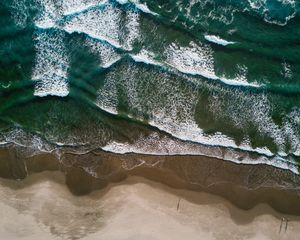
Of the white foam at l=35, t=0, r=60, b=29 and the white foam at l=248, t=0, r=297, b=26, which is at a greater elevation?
the white foam at l=248, t=0, r=297, b=26

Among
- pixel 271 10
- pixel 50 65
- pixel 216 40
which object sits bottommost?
pixel 50 65

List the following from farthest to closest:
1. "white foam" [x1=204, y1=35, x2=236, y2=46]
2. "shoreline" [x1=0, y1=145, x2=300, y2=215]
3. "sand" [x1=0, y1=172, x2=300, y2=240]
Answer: "white foam" [x1=204, y1=35, x2=236, y2=46] < "shoreline" [x1=0, y1=145, x2=300, y2=215] < "sand" [x1=0, y1=172, x2=300, y2=240]

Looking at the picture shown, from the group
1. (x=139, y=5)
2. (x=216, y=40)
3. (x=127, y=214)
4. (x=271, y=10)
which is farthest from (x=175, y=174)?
A: (x=271, y=10)

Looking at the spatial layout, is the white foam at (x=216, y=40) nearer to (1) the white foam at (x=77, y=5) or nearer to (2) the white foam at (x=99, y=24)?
(2) the white foam at (x=99, y=24)

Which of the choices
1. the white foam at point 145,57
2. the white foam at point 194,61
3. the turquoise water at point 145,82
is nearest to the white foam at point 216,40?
the turquoise water at point 145,82

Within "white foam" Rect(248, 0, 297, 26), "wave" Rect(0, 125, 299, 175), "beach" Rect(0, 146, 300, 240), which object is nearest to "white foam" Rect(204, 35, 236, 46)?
"white foam" Rect(248, 0, 297, 26)

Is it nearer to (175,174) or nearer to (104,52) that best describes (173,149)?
(175,174)

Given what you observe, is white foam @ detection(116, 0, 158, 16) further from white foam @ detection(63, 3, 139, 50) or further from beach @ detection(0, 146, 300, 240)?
beach @ detection(0, 146, 300, 240)

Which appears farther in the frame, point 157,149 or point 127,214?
point 157,149
